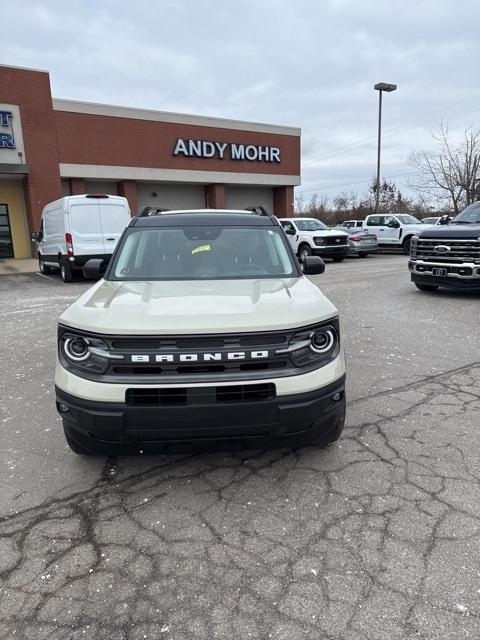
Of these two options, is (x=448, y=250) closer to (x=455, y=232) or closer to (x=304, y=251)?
(x=455, y=232)

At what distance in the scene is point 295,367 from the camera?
2.84 meters

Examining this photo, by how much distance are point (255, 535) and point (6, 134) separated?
72.6ft

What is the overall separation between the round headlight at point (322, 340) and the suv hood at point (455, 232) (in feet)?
24.8

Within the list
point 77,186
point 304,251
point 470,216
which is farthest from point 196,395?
point 77,186

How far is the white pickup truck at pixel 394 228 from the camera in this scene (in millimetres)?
21156

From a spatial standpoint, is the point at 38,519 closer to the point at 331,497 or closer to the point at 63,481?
the point at 63,481

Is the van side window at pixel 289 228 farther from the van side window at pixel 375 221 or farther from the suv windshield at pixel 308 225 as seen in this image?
the van side window at pixel 375 221

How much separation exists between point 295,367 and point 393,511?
1035 millimetres

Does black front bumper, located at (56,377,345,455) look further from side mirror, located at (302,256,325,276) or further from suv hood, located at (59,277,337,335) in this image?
side mirror, located at (302,256,325,276)

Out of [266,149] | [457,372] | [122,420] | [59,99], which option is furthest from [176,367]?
[266,149]

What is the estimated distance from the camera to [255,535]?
2664 millimetres

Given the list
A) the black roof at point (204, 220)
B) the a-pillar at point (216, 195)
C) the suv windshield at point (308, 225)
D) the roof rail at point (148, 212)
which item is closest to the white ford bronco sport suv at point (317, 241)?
the suv windshield at point (308, 225)

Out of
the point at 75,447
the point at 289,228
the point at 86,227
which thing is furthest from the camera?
the point at 289,228

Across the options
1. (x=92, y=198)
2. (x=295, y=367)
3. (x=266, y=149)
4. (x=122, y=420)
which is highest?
(x=266, y=149)
